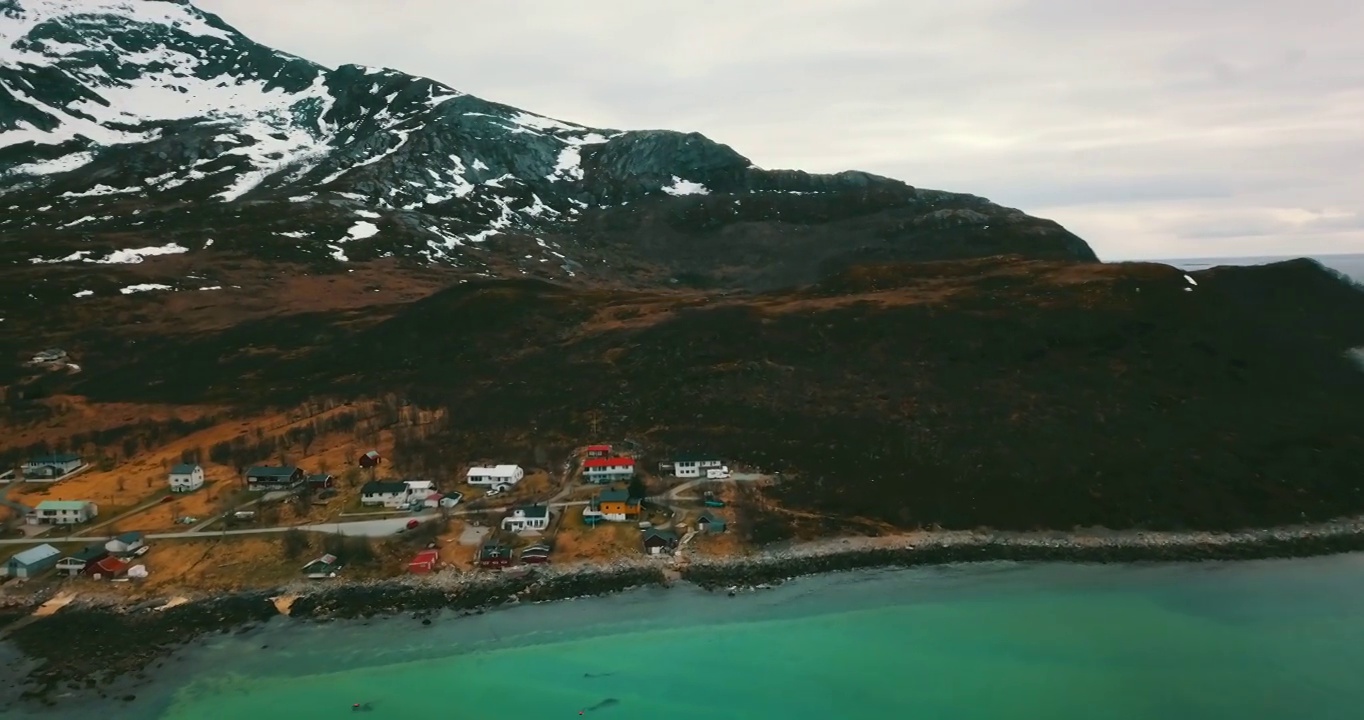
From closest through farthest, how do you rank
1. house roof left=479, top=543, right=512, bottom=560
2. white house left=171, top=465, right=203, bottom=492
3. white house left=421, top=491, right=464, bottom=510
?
house roof left=479, top=543, right=512, bottom=560
white house left=421, top=491, right=464, bottom=510
white house left=171, top=465, right=203, bottom=492

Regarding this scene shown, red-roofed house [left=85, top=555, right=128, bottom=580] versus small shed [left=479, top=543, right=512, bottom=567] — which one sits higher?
small shed [left=479, top=543, right=512, bottom=567]

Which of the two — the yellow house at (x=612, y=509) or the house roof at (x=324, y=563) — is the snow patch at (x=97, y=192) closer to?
the house roof at (x=324, y=563)

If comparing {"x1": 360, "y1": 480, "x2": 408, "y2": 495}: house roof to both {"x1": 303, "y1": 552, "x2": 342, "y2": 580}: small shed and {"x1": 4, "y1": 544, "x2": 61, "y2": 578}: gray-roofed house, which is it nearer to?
{"x1": 303, "y1": 552, "x2": 342, "y2": 580}: small shed

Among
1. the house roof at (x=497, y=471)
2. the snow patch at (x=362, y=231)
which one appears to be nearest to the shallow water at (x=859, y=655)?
the house roof at (x=497, y=471)

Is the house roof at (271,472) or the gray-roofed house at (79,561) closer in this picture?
the gray-roofed house at (79,561)

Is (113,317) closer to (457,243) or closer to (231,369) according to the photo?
(231,369)

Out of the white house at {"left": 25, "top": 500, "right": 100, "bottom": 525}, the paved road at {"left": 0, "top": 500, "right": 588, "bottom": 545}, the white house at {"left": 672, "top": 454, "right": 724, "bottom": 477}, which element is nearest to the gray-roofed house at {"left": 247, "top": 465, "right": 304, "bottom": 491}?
the paved road at {"left": 0, "top": 500, "right": 588, "bottom": 545}

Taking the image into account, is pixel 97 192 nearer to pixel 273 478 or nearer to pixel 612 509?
pixel 273 478
